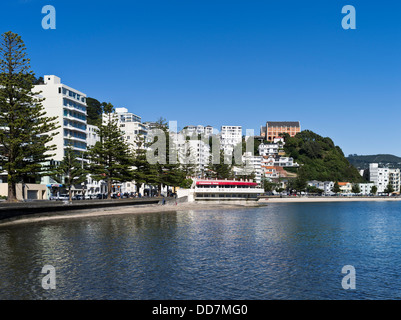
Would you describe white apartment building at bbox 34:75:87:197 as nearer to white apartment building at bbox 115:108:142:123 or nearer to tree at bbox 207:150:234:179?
tree at bbox 207:150:234:179

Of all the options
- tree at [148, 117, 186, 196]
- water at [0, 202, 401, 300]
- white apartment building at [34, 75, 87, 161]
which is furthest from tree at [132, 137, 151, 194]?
water at [0, 202, 401, 300]

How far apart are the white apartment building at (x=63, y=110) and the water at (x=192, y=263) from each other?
56.5 metres

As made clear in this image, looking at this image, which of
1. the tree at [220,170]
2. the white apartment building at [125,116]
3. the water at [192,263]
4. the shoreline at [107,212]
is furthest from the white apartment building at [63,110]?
the white apartment building at [125,116]

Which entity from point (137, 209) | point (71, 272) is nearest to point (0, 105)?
point (137, 209)

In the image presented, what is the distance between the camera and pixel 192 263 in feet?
89.6

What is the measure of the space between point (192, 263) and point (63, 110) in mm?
81748

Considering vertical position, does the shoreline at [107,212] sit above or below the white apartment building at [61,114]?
below

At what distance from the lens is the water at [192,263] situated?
67.8ft

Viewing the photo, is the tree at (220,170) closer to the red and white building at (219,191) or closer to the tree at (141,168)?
the red and white building at (219,191)

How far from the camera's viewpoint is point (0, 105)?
5962cm

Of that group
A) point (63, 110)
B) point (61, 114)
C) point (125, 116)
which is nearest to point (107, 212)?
point (61, 114)

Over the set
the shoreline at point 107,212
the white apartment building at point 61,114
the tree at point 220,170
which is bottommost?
the shoreline at point 107,212

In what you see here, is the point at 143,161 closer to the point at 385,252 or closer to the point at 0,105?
the point at 0,105
